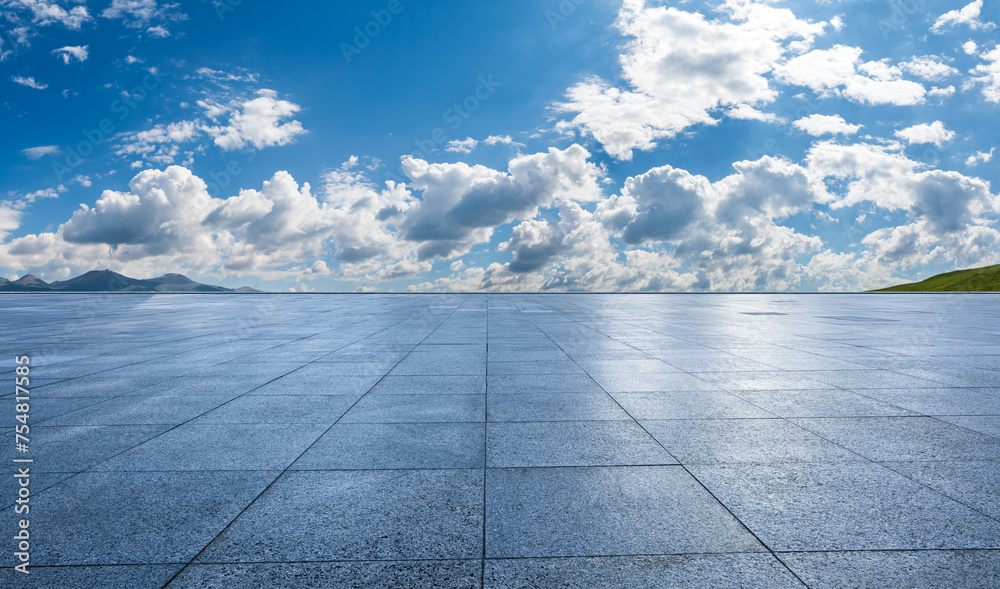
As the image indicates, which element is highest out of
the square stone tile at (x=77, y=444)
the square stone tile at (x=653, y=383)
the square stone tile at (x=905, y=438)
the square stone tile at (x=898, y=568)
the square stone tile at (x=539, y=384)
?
the square stone tile at (x=539, y=384)

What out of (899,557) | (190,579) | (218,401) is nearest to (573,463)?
(899,557)

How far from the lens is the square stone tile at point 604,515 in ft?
11.8

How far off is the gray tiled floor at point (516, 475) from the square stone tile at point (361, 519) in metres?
0.02

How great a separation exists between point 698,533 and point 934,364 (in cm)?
1059

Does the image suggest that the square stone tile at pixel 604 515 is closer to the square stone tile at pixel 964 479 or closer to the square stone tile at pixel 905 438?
the square stone tile at pixel 964 479

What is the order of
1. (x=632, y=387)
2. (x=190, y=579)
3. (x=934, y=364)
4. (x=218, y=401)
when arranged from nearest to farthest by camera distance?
1. (x=190, y=579)
2. (x=218, y=401)
3. (x=632, y=387)
4. (x=934, y=364)

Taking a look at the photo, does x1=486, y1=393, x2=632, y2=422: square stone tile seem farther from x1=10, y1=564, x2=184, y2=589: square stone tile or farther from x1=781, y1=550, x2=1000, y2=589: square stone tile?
x1=10, y1=564, x2=184, y2=589: square stone tile

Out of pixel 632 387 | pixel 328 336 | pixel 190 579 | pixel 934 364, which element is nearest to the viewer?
pixel 190 579

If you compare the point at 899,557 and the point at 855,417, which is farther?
the point at 855,417

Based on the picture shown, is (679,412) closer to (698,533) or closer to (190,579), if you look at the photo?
(698,533)

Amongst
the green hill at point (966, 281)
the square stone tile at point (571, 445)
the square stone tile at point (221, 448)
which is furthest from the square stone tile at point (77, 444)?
the green hill at point (966, 281)

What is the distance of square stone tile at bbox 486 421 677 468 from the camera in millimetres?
5258

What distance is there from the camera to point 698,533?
376 centimetres
